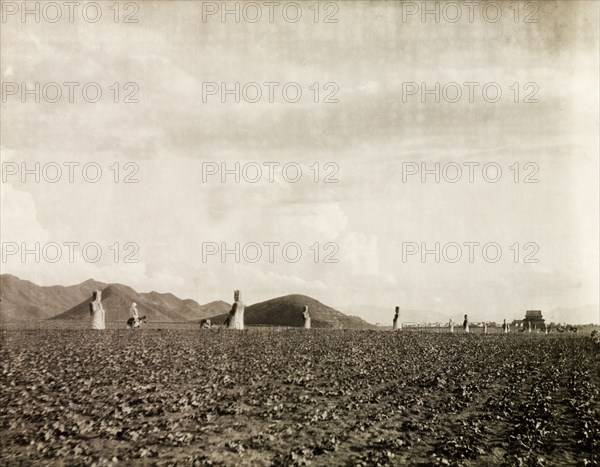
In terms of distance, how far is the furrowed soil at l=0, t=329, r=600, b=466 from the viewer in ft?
33.0

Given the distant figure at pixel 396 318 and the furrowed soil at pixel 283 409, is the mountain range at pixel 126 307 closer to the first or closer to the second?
the distant figure at pixel 396 318

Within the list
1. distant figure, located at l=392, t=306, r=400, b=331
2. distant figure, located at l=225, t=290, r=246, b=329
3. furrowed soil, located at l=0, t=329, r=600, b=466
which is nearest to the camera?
furrowed soil, located at l=0, t=329, r=600, b=466

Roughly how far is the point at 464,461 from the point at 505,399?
549cm

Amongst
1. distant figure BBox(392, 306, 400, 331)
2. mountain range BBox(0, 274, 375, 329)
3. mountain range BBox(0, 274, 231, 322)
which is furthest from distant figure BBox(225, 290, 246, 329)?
mountain range BBox(0, 274, 231, 322)

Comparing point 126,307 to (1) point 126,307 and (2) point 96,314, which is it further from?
(2) point 96,314

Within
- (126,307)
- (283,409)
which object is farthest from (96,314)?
(126,307)

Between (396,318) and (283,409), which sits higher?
(396,318)

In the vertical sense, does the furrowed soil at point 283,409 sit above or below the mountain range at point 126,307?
below

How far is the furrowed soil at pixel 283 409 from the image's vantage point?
396 inches

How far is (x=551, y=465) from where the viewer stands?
10156mm

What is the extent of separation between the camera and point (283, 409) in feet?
42.5

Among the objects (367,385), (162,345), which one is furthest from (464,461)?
(162,345)

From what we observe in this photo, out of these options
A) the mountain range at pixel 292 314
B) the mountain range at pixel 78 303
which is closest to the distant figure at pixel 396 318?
the mountain range at pixel 292 314

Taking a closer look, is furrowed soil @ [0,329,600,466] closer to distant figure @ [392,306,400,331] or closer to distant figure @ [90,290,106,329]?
distant figure @ [90,290,106,329]
